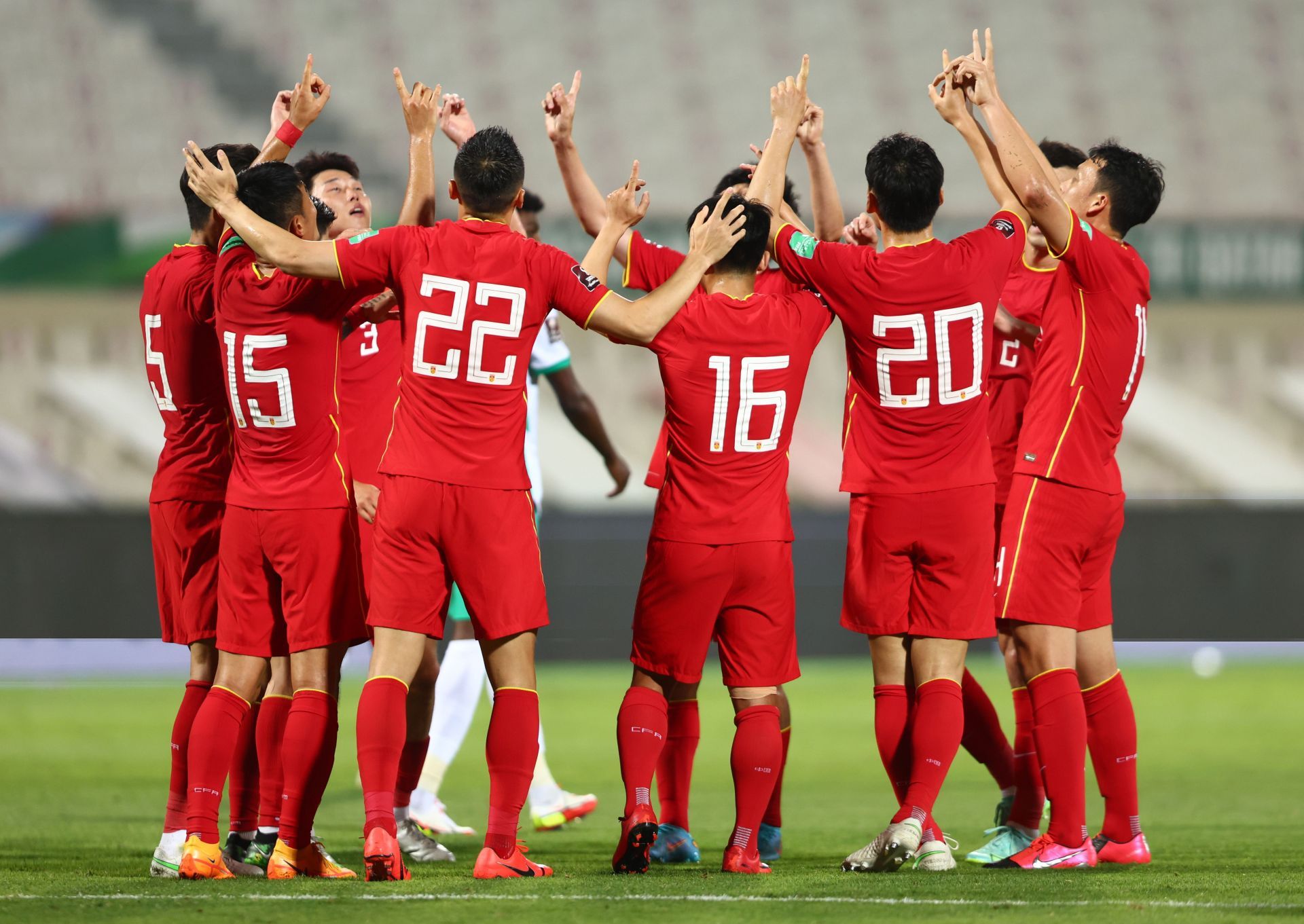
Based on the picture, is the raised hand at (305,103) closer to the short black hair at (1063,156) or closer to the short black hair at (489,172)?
the short black hair at (489,172)

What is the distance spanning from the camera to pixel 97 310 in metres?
17.7

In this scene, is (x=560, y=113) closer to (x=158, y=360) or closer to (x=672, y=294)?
(x=672, y=294)

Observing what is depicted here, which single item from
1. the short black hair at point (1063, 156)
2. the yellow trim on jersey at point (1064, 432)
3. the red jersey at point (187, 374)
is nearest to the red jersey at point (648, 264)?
the yellow trim on jersey at point (1064, 432)

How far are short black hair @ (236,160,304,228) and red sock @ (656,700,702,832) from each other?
2.06m

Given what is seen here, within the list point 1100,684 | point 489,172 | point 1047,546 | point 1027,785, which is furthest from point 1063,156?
point 489,172

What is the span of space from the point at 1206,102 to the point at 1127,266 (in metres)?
16.7

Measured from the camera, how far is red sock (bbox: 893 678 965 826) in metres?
4.88

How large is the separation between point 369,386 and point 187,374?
0.83 m

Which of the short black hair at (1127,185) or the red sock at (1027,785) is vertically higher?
the short black hair at (1127,185)

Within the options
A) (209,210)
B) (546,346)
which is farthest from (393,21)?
(209,210)

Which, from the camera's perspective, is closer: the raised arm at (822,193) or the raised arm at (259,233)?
the raised arm at (259,233)

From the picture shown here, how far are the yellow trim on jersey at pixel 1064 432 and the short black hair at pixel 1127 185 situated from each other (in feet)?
2.01

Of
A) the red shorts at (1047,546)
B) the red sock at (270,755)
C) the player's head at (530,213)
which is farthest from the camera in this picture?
the player's head at (530,213)

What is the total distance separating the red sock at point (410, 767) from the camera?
18.2 feet
